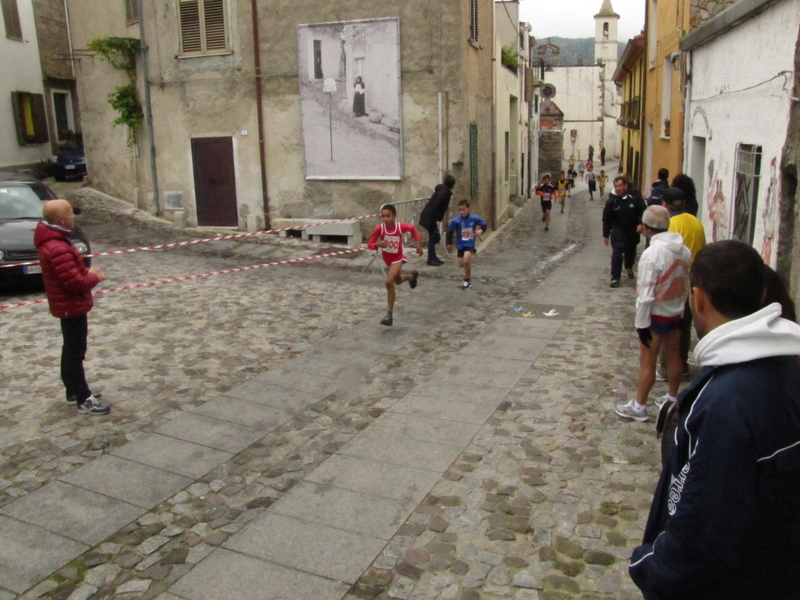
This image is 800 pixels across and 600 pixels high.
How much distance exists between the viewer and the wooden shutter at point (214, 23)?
16.3 meters

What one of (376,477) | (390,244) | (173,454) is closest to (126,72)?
(390,244)

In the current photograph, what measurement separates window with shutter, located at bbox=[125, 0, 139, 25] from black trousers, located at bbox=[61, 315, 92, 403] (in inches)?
544

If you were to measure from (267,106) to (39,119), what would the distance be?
1290 cm

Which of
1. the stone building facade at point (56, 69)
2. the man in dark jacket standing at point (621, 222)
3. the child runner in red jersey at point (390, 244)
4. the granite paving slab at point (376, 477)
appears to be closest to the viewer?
the granite paving slab at point (376, 477)

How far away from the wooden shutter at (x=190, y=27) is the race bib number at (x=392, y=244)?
995 cm

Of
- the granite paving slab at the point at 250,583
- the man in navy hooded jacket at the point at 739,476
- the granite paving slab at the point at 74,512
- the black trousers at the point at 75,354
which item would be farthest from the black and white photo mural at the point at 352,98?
the man in navy hooded jacket at the point at 739,476

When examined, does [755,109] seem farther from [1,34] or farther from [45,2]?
[45,2]

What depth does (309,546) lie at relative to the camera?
13.9 ft

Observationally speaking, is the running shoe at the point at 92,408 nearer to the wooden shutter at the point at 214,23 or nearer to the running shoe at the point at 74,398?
the running shoe at the point at 74,398

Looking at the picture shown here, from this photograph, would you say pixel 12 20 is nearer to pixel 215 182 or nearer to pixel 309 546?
pixel 215 182

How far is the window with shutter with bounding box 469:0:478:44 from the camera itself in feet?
52.5

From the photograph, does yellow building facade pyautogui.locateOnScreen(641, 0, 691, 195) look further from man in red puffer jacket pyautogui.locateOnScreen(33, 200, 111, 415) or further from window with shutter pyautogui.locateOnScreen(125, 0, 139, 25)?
window with shutter pyautogui.locateOnScreen(125, 0, 139, 25)

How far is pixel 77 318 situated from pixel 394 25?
10.9 metres

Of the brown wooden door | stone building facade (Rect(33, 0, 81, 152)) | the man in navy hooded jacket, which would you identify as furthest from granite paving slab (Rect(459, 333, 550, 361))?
stone building facade (Rect(33, 0, 81, 152))
